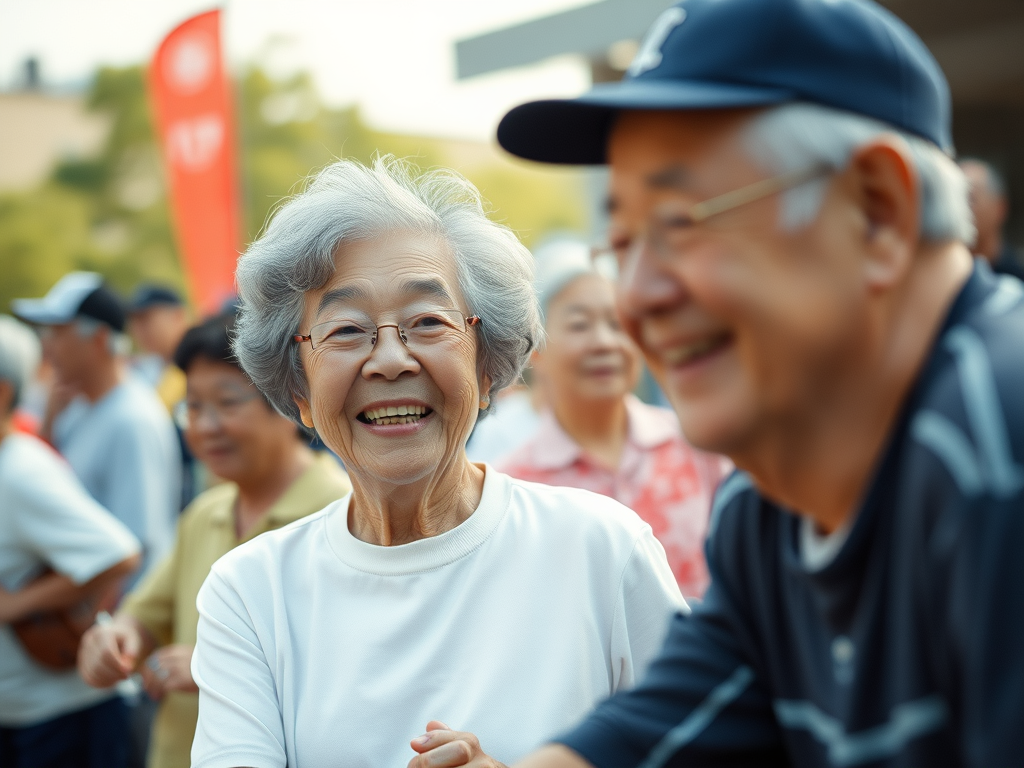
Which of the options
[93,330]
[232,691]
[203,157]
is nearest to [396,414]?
[232,691]

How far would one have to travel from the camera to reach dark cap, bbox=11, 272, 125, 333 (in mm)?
6090

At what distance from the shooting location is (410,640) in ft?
7.22

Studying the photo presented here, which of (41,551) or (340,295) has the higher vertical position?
(340,295)

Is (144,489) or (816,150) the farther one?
(144,489)

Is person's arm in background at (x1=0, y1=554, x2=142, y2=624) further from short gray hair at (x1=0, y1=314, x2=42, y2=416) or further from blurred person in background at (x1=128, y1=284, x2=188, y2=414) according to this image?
blurred person in background at (x1=128, y1=284, x2=188, y2=414)

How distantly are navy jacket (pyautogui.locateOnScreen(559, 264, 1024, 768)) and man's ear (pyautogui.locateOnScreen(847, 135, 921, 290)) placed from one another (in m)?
0.08

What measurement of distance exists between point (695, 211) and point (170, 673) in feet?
7.23

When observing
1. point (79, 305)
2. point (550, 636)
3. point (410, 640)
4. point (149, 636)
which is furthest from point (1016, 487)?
point (79, 305)

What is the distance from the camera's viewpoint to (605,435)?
430 centimetres

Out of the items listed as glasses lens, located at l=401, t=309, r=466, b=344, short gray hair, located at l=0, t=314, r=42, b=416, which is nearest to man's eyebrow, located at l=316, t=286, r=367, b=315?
glasses lens, located at l=401, t=309, r=466, b=344

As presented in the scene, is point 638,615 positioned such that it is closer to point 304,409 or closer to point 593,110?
point 304,409

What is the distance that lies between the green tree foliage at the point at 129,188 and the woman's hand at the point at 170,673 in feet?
92.7

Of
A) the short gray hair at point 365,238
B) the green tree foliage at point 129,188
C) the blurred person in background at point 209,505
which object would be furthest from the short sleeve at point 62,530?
the green tree foliage at point 129,188

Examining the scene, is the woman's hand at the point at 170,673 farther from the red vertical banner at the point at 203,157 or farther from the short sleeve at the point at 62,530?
the red vertical banner at the point at 203,157
